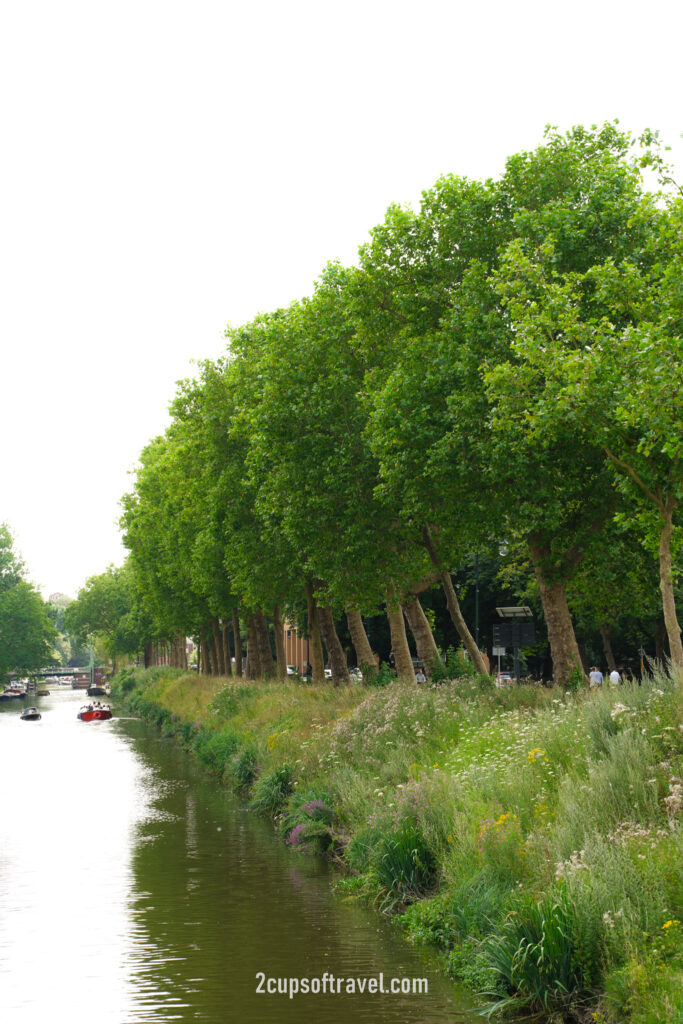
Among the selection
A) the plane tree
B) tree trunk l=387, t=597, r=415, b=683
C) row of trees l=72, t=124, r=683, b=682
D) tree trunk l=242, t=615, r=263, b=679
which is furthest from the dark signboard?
tree trunk l=242, t=615, r=263, b=679

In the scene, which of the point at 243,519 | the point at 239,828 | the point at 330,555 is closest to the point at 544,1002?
the point at 239,828

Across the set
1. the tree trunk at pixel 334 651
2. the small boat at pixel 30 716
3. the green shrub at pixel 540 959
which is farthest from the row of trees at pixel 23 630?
the green shrub at pixel 540 959

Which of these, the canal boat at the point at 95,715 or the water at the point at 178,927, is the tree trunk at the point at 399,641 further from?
the canal boat at the point at 95,715

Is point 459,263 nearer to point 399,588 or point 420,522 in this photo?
point 420,522

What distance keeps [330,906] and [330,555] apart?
15.1m

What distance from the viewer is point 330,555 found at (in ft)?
94.4

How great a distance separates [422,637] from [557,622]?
7.01 m

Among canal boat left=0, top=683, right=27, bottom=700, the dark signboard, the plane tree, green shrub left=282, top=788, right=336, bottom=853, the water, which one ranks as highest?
the plane tree

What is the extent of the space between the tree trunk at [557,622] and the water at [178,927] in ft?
24.4

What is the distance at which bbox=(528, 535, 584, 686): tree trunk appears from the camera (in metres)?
23.1

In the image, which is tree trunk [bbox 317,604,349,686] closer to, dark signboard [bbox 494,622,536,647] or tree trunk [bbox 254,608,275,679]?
dark signboard [bbox 494,622,536,647]

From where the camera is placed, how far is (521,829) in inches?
463

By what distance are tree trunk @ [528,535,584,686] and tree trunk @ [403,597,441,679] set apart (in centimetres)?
466

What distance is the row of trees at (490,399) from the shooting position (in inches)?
644
